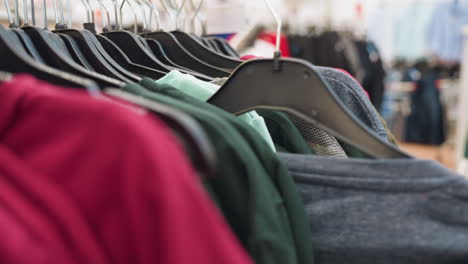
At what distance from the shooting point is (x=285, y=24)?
2627 millimetres

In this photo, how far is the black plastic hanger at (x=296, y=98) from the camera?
42 centimetres

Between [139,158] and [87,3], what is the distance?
629 mm

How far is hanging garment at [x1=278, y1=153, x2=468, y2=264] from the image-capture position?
1.23 feet

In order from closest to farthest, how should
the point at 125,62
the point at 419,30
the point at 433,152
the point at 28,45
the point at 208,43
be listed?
the point at 28,45 → the point at 125,62 → the point at 208,43 → the point at 419,30 → the point at 433,152

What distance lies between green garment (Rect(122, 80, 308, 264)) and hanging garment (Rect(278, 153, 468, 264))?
2.7 inches

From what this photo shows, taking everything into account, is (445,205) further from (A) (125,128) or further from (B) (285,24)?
(B) (285,24)

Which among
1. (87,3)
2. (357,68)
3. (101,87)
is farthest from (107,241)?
(357,68)

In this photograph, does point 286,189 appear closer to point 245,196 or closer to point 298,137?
point 245,196

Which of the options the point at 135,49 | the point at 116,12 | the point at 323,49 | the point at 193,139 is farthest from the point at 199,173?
the point at 323,49

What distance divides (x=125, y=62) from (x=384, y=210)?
443 mm

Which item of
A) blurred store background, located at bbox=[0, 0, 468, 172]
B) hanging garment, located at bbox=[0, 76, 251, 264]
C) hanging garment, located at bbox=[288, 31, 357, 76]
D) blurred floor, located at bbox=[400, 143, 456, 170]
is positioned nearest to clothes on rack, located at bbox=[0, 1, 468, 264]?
hanging garment, located at bbox=[0, 76, 251, 264]

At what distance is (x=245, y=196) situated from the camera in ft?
1.17

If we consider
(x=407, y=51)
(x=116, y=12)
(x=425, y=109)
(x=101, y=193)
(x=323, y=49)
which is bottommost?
(x=425, y=109)

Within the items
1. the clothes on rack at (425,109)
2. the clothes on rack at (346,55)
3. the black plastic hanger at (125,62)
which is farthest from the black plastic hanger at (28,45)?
the clothes on rack at (425,109)
